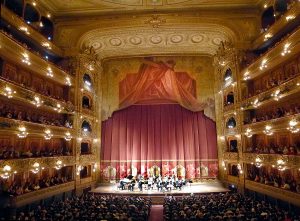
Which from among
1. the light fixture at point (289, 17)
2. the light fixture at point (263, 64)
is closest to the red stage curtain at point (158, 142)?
the light fixture at point (263, 64)

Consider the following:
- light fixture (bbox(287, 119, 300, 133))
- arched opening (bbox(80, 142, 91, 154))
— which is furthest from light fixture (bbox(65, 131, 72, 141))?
light fixture (bbox(287, 119, 300, 133))

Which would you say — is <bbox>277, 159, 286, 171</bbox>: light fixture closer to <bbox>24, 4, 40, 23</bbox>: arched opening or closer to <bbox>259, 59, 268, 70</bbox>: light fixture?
<bbox>259, 59, 268, 70</bbox>: light fixture

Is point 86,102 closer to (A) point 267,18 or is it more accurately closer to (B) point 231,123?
(B) point 231,123

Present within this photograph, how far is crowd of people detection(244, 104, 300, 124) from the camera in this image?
16.6m

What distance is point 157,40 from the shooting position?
2509 cm

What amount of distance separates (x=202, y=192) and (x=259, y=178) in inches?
180

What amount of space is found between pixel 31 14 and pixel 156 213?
19.0 meters

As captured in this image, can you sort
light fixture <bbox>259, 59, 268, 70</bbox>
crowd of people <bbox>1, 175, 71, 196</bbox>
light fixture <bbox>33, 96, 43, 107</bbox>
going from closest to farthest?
crowd of people <bbox>1, 175, 71, 196</bbox>, light fixture <bbox>33, 96, 43, 107</bbox>, light fixture <bbox>259, 59, 268, 70</bbox>

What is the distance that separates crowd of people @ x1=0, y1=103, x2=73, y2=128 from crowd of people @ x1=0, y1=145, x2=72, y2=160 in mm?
2149

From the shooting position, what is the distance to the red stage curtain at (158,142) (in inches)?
1020

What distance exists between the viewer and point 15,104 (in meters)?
17.9

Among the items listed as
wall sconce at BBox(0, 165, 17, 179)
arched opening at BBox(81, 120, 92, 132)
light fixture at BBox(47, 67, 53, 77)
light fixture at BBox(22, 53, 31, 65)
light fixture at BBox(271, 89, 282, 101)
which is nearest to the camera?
wall sconce at BBox(0, 165, 17, 179)

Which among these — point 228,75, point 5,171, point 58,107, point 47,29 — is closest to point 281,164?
point 228,75

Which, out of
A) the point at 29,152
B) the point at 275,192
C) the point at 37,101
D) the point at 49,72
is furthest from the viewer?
the point at 49,72
